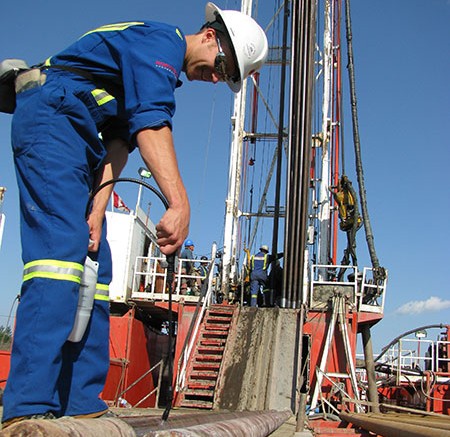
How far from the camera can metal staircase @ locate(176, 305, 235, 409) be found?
7398 mm

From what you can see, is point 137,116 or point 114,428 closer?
point 114,428

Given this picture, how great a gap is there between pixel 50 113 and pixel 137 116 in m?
0.29

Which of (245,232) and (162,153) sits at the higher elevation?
(245,232)

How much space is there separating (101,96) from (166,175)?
447mm

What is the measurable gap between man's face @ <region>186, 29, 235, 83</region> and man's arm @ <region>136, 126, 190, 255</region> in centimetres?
47

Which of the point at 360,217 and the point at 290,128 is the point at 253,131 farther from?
the point at 290,128

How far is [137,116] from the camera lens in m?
1.68

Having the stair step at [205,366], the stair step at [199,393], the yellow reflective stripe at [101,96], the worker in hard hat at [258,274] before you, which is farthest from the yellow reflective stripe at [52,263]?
the worker in hard hat at [258,274]

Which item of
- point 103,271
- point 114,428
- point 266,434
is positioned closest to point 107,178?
point 103,271

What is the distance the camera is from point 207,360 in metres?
8.39

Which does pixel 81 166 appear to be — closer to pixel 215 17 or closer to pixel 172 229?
pixel 172 229

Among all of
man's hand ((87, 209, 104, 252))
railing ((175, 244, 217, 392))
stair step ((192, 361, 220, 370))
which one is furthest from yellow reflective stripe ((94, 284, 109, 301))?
stair step ((192, 361, 220, 370))

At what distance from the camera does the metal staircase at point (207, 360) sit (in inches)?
291

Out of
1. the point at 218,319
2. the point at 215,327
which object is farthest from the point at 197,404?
the point at 218,319
